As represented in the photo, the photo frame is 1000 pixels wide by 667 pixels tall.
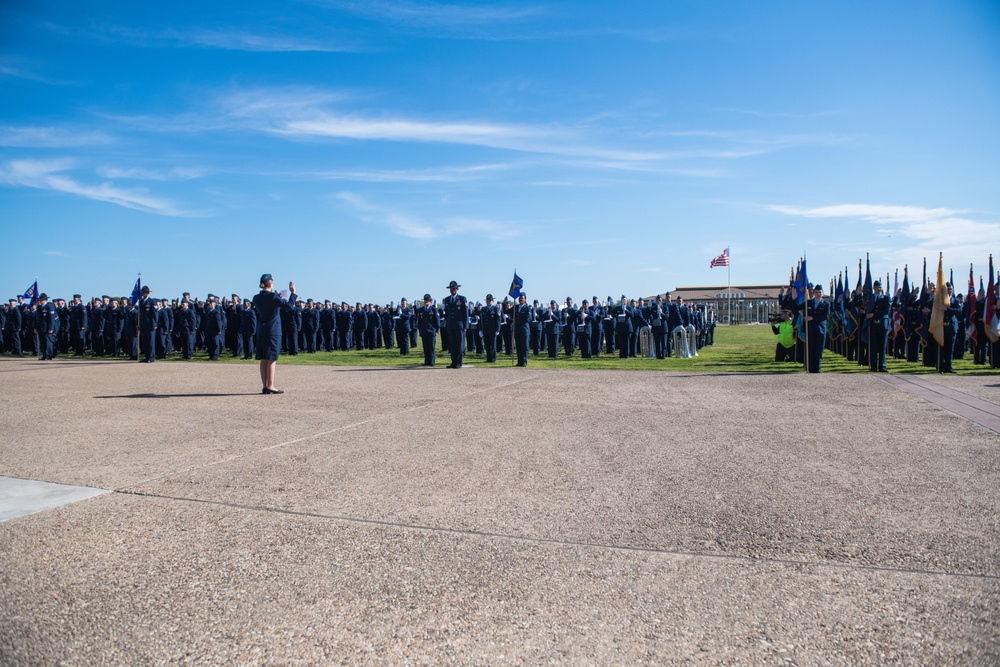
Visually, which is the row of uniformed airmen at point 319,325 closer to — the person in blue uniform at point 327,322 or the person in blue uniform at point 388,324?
the person in blue uniform at point 327,322

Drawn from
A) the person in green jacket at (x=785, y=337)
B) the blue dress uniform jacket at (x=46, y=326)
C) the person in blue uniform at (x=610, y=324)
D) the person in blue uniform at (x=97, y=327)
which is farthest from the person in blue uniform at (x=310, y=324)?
the person in green jacket at (x=785, y=337)

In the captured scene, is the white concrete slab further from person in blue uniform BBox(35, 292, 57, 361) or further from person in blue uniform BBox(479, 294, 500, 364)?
person in blue uniform BBox(35, 292, 57, 361)

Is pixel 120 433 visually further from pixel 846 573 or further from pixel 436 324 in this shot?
pixel 436 324

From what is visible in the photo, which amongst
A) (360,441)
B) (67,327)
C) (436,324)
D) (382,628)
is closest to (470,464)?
(360,441)

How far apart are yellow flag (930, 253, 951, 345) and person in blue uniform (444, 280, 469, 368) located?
37.1 ft

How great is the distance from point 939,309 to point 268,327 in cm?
1481

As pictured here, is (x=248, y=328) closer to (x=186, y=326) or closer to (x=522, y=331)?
(x=186, y=326)

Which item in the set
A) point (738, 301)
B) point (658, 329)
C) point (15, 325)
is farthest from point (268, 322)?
point (738, 301)

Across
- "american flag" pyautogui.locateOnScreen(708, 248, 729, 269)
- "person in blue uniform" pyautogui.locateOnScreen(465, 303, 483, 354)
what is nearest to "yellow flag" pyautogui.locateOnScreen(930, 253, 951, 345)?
"person in blue uniform" pyautogui.locateOnScreen(465, 303, 483, 354)

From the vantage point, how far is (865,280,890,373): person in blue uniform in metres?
15.6

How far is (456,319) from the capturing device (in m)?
17.8

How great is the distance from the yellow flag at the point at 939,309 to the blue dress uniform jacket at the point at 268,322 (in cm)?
1452

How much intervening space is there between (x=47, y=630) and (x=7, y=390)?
38.8ft

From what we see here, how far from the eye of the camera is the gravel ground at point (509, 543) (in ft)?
9.32
